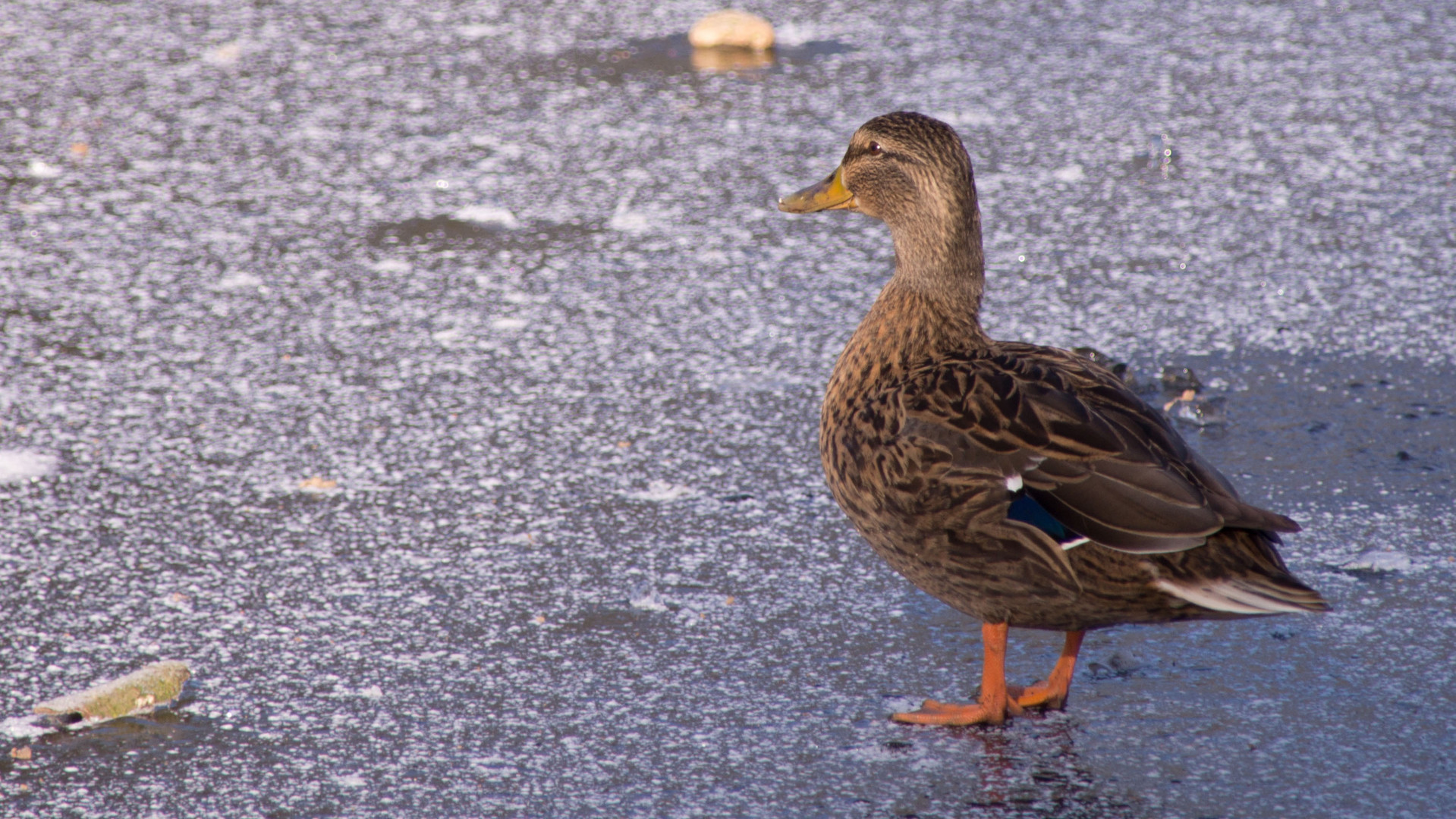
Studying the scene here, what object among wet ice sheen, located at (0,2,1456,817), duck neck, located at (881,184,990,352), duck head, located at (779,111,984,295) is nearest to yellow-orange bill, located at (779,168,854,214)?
duck head, located at (779,111,984,295)

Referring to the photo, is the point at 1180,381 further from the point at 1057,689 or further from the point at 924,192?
the point at 1057,689

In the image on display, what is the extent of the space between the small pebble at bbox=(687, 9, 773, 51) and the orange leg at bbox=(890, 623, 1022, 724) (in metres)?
4.38

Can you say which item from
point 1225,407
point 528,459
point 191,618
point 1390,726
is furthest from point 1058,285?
point 191,618

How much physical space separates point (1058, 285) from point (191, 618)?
270 centimetres

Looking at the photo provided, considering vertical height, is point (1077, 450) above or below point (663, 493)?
above

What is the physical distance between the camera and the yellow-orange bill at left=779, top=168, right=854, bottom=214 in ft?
11.4

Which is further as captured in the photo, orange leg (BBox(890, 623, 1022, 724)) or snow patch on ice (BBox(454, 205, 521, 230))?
snow patch on ice (BBox(454, 205, 521, 230))

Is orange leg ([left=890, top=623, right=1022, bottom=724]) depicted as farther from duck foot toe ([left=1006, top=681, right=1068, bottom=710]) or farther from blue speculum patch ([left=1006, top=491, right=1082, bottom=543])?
blue speculum patch ([left=1006, top=491, right=1082, bottom=543])

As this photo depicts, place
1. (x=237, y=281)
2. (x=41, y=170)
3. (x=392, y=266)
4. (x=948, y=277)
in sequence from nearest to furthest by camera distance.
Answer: (x=948, y=277) → (x=237, y=281) → (x=392, y=266) → (x=41, y=170)

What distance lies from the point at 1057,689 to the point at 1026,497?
1.31 ft

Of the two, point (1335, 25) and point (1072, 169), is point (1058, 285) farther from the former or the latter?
point (1335, 25)

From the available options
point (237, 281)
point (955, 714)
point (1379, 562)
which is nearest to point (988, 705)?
point (955, 714)

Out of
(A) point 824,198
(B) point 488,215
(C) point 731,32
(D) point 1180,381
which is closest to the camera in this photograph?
(A) point 824,198

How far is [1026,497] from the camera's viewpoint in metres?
→ 2.70
